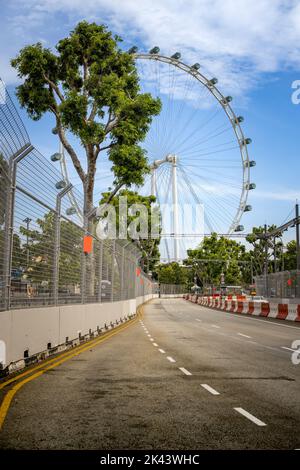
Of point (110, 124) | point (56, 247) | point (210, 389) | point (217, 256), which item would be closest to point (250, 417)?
point (210, 389)

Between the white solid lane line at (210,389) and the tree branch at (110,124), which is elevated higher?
the tree branch at (110,124)

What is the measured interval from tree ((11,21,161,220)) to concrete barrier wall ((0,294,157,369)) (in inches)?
554

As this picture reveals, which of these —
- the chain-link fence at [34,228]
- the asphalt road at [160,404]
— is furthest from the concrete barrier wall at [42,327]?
the asphalt road at [160,404]

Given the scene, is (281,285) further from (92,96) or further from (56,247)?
(56,247)

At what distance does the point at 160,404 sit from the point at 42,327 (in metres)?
6.25

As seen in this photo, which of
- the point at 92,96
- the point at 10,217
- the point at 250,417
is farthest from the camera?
the point at 92,96

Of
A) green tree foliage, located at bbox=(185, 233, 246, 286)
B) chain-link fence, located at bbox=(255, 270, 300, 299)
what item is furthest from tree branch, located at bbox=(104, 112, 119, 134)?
green tree foliage, located at bbox=(185, 233, 246, 286)

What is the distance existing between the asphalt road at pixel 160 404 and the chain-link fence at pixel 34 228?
6.32ft

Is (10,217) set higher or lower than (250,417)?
higher

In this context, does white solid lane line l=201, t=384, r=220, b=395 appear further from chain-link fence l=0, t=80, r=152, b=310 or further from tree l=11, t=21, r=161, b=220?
tree l=11, t=21, r=161, b=220

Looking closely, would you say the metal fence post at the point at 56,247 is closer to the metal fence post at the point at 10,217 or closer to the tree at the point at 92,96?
the metal fence post at the point at 10,217

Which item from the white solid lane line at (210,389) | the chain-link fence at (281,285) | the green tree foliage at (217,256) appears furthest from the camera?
the green tree foliage at (217,256)

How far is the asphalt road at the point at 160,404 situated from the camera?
5.50 meters

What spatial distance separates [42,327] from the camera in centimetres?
1316
